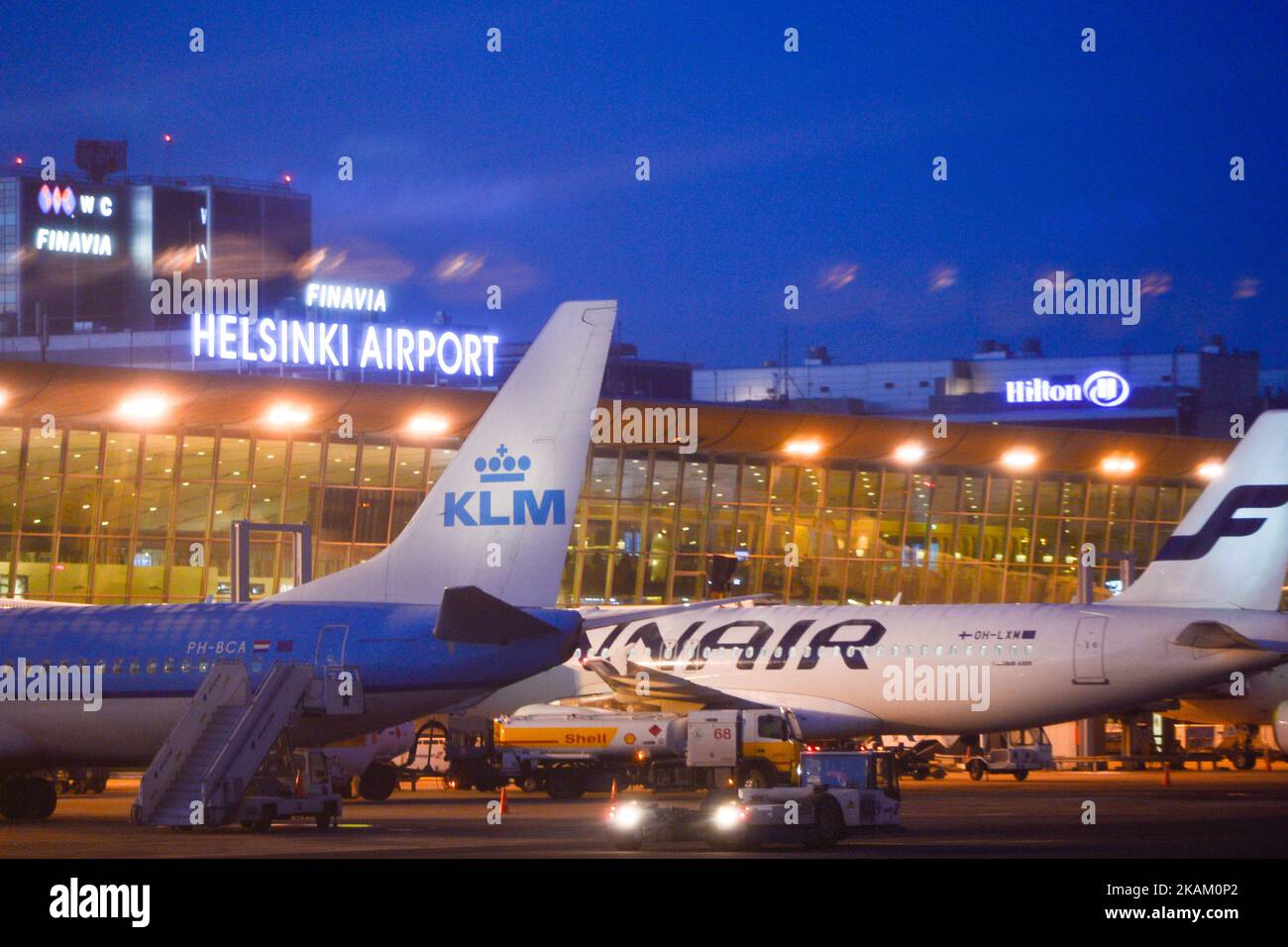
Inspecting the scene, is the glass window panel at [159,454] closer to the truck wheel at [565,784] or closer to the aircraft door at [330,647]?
the truck wheel at [565,784]

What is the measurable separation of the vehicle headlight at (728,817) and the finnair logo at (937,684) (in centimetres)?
1817

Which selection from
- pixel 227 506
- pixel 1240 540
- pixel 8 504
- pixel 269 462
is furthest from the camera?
pixel 269 462

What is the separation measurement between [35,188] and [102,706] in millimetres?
103821

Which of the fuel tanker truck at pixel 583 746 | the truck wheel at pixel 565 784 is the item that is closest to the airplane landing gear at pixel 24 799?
the fuel tanker truck at pixel 583 746

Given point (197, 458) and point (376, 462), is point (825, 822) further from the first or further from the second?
point (376, 462)

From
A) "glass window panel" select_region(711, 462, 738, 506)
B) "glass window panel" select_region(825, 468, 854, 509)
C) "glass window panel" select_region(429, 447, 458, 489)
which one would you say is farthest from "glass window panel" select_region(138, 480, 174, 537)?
"glass window panel" select_region(825, 468, 854, 509)

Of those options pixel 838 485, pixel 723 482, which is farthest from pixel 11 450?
pixel 838 485

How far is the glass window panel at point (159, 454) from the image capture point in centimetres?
6159

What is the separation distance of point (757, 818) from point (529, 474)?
7265 millimetres

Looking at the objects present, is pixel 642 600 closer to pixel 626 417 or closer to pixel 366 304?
pixel 626 417

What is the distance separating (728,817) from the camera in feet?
80.9

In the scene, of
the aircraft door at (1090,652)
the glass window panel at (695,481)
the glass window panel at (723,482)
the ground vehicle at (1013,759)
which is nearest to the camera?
the aircraft door at (1090,652)

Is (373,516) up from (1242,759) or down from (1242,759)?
up

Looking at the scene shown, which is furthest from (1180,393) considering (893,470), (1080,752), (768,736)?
(768,736)
